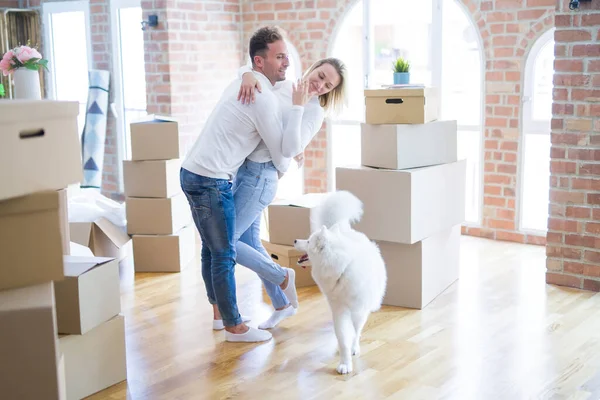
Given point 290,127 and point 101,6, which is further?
point 101,6

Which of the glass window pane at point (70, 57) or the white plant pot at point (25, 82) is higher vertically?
the glass window pane at point (70, 57)

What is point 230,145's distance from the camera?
3.14 meters

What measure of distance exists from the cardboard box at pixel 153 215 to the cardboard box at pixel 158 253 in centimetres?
4

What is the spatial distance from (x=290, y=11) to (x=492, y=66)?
72.9 inches

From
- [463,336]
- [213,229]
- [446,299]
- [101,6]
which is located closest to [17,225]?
[213,229]

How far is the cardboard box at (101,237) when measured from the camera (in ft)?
14.8

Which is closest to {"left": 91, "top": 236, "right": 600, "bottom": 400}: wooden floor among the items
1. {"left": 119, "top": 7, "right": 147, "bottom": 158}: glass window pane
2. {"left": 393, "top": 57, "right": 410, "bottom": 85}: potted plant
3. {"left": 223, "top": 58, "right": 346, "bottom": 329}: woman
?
{"left": 223, "top": 58, "right": 346, "bottom": 329}: woman

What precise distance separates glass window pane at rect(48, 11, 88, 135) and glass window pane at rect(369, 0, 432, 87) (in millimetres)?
3034

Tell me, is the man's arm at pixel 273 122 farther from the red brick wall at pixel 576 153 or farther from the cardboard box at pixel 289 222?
the red brick wall at pixel 576 153

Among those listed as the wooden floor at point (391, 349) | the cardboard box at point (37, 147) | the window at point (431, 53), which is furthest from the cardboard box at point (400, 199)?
the cardboard box at point (37, 147)

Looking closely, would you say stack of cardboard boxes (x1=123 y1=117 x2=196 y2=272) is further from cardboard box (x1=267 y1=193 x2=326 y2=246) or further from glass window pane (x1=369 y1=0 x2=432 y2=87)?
glass window pane (x1=369 y1=0 x2=432 y2=87)

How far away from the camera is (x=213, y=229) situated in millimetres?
3174

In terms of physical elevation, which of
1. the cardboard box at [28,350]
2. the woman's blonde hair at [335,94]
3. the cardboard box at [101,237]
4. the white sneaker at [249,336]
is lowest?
the white sneaker at [249,336]

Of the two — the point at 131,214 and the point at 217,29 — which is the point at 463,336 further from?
the point at 217,29
